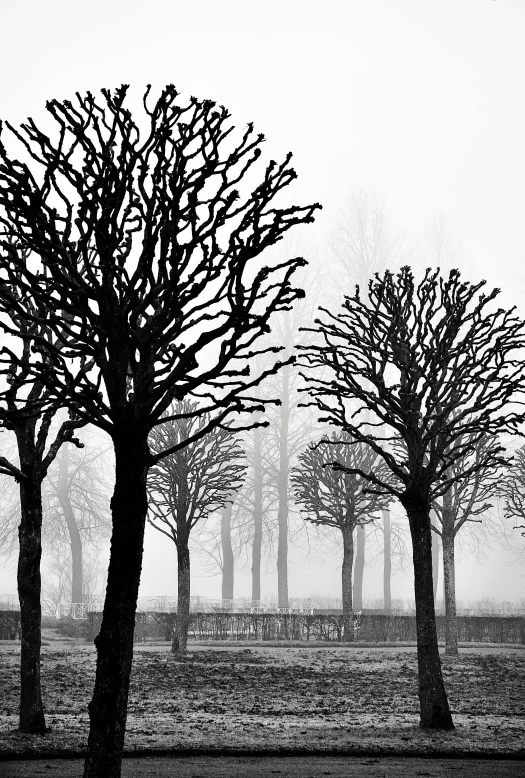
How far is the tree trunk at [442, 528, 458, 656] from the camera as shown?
19719 mm

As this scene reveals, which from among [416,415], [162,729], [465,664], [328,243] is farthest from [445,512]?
[328,243]

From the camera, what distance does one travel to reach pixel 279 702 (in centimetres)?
1150

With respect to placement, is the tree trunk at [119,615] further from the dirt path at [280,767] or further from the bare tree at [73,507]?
the bare tree at [73,507]

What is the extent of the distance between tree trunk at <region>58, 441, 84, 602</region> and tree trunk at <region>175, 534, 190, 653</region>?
49.0ft

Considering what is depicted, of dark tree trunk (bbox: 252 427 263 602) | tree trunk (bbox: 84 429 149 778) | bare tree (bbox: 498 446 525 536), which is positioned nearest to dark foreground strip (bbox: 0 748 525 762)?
tree trunk (bbox: 84 429 149 778)

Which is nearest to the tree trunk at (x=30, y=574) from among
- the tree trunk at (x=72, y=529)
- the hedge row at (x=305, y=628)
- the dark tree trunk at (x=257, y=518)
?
the hedge row at (x=305, y=628)

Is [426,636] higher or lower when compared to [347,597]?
lower

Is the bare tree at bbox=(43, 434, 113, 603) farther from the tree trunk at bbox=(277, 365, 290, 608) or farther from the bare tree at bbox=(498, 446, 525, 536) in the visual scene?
the bare tree at bbox=(498, 446, 525, 536)

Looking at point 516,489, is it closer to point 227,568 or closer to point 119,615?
point 227,568

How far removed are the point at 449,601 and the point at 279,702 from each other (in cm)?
993

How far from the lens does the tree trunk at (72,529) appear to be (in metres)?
33.6

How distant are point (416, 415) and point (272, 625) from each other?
14786 mm

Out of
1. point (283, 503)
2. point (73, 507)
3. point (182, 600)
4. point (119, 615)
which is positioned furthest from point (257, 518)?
point (119, 615)

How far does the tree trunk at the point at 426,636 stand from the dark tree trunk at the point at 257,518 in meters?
25.0
